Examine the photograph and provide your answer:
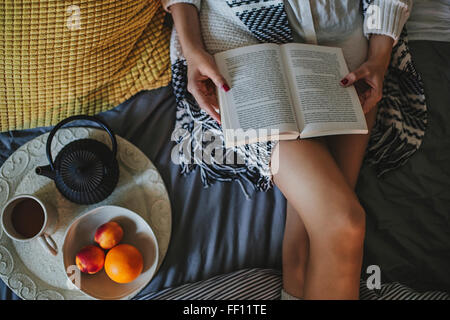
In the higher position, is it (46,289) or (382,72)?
(382,72)

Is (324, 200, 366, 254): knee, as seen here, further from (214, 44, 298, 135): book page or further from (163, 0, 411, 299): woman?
(214, 44, 298, 135): book page

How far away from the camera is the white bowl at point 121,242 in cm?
56

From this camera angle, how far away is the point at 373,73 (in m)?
0.63

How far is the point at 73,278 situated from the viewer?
21.7 inches

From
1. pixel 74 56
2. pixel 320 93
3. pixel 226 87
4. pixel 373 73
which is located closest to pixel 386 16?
pixel 373 73

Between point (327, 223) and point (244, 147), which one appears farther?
point (244, 147)

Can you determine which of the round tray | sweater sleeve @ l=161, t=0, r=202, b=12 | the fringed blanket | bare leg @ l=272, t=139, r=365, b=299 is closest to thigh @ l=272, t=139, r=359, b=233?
bare leg @ l=272, t=139, r=365, b=299

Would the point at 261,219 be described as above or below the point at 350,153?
below

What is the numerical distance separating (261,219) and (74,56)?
1.82 ft

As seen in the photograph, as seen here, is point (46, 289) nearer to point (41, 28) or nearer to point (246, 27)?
point (41, 28)

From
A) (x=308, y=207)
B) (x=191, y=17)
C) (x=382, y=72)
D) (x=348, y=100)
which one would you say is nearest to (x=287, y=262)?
(x=308, y=207)

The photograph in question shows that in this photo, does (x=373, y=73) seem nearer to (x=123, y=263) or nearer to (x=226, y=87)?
(x=226, y=87)

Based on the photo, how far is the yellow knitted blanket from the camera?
548 millimetres

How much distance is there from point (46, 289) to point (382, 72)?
85 cm
